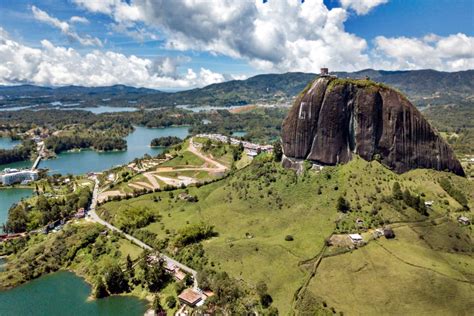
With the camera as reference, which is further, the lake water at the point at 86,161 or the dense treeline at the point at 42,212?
the lake water at the point at 86,161

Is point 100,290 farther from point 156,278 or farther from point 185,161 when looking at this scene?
point 185,161

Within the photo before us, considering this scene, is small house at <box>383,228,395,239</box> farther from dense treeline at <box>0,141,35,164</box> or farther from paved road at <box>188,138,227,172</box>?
dense treeline at <box>0,141,35,164</box>

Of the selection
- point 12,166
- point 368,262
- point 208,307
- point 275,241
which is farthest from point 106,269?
point 12,166

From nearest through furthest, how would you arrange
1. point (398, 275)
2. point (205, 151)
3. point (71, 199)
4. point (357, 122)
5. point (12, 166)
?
point (398, 275) < point (357, 122) < point (71, 199) < point (205, 151) < point (12, 166)

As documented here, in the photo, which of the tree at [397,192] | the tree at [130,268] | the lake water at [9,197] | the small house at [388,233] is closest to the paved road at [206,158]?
the tree at [130,268]

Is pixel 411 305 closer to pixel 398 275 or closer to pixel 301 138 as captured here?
pixel 398 275

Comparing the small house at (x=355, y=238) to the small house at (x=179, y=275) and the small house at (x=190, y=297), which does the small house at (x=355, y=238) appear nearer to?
the small house at (x=190, y=297)
